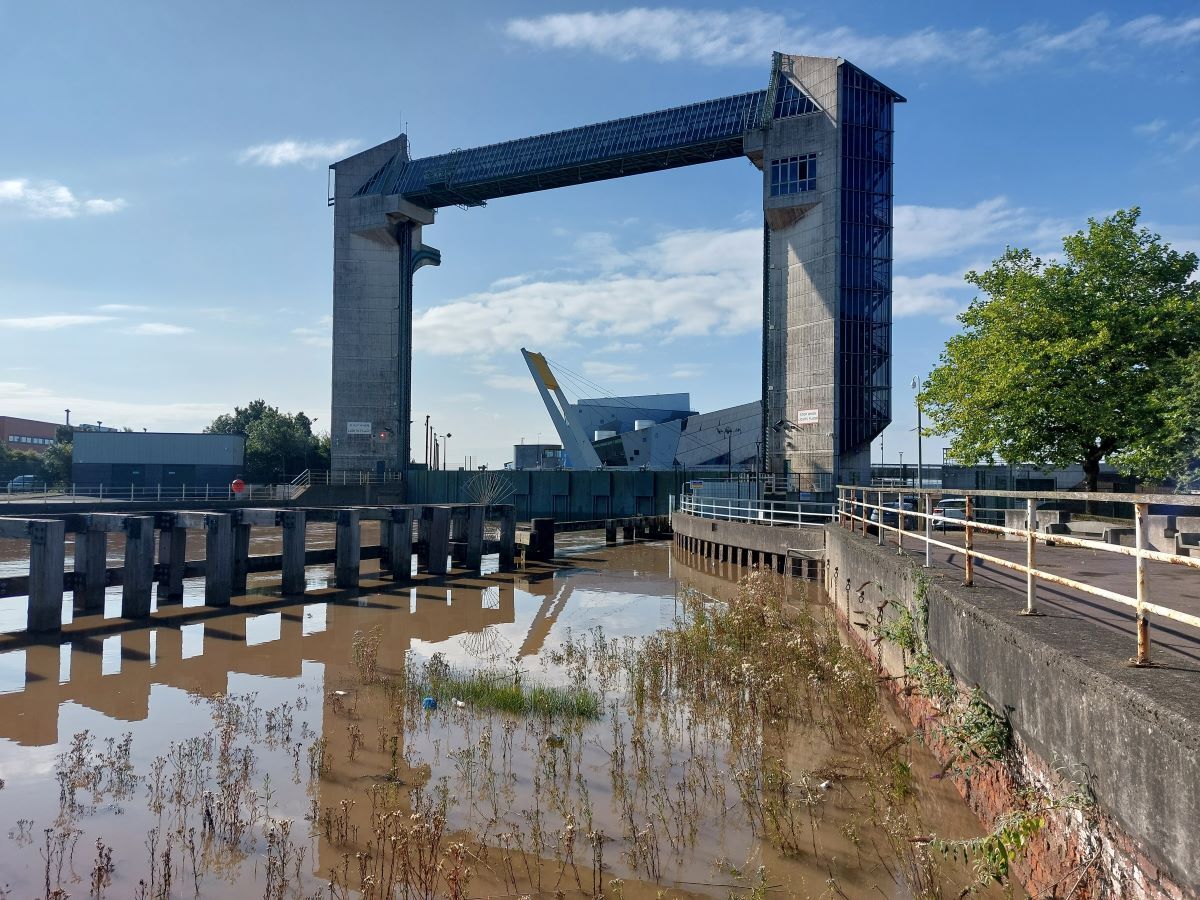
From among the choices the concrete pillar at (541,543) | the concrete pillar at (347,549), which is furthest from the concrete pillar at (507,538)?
the concrete pillar at (347,549)

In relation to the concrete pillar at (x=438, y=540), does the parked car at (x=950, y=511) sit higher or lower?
higher

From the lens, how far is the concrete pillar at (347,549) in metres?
21.9

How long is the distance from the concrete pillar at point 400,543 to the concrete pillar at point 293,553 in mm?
3245

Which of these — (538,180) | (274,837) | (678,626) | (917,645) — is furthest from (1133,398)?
(538,180)

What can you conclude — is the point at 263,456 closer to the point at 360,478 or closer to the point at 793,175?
the point at 360,478

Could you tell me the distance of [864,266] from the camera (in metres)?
46.2

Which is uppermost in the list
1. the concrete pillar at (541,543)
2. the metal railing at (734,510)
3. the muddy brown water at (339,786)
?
the metal railing at (734,510)

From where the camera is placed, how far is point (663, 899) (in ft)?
20.0

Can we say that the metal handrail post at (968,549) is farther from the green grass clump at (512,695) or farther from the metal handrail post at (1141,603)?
the green grass clump at (512,695)

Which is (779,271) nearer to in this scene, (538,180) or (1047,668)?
(538,180)

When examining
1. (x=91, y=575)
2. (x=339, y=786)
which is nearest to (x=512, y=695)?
(x=339, y=786)

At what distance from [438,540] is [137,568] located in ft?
31.2

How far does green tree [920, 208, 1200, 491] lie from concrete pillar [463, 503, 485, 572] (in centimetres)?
1581

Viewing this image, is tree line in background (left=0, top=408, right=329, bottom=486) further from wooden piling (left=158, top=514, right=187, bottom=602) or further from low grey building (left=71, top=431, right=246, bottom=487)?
wooden piling (left=158, top=514, right=187, bottom=602)
